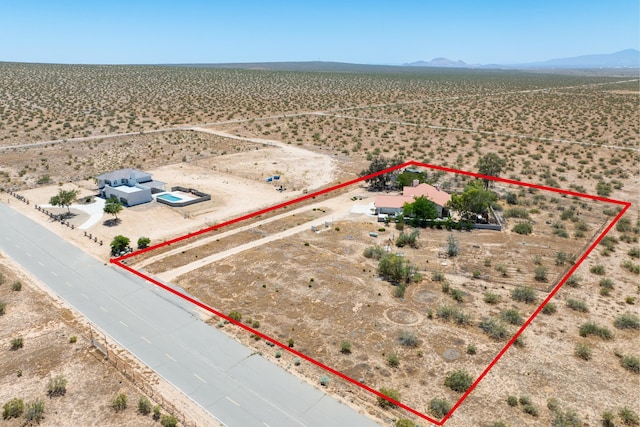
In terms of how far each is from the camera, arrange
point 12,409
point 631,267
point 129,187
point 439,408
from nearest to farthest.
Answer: point 12,409 < point 439,408 < point 631,267 < point 129,187

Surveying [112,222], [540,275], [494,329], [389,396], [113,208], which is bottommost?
[389,396]

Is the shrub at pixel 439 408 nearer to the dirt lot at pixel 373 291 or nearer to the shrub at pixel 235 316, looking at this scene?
the dirt lot at pixel 373 291

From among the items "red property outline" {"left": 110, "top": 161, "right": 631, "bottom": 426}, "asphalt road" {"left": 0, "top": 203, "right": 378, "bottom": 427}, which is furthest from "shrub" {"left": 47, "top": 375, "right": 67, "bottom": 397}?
"red property outline" {"left": 110, "top": 161, "right": 631, "bottom": 426}

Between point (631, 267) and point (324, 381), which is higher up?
point (631, 267)

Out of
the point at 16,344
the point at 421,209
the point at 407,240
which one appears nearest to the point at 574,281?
the point at 407,240

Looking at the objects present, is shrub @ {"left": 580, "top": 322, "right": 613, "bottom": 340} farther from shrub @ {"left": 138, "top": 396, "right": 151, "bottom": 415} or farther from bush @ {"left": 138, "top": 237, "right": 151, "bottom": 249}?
bush @ {"left": 138, "top": 237, "right": 151, "bottom": 249}

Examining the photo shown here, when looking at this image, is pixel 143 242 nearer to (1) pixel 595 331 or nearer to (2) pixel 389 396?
(2) pixel 389 396

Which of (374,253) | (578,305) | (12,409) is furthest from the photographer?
(374,253)
